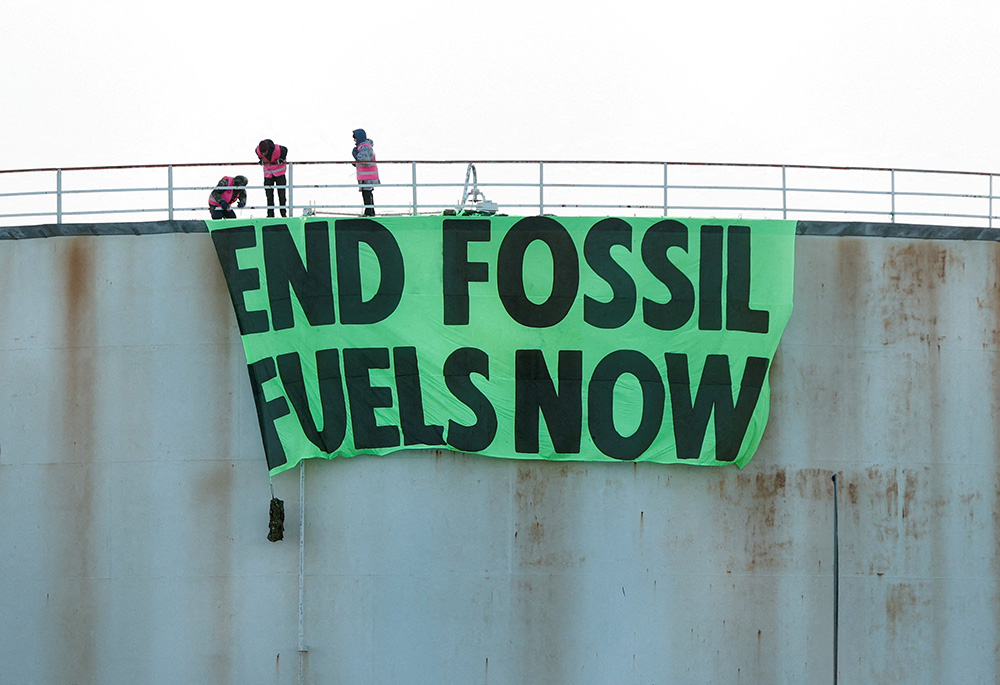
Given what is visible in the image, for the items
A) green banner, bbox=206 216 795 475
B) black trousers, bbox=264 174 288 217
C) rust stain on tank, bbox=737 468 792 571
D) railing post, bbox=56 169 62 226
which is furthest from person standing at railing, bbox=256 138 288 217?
rust stain on tank, bbox=737 468 792 571

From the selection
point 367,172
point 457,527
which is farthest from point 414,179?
Result: point 457,527

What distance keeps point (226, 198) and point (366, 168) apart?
6.65 feet

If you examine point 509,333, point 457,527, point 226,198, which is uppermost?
point 226,198

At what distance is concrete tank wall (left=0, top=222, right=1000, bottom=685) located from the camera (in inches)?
601

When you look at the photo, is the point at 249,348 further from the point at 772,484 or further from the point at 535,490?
the point at 772,484

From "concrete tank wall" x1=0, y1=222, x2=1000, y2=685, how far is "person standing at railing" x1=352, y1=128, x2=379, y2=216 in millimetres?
2365

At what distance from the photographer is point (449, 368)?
15500mm

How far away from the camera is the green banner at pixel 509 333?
15.5 meters

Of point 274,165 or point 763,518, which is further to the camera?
point 274,165

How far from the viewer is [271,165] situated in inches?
650

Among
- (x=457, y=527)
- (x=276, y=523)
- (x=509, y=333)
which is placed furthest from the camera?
(x=509, y=333)

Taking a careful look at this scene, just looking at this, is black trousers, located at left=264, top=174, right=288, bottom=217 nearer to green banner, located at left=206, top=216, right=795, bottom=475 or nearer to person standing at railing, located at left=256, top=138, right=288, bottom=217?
person standing at railing, located at left=256, top=138, right=288, bottom=217

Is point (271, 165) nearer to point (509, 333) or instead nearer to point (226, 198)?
point (226, 198)

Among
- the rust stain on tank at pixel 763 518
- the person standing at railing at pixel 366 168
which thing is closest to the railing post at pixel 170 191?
the person standing at railing at pixel 366 168
